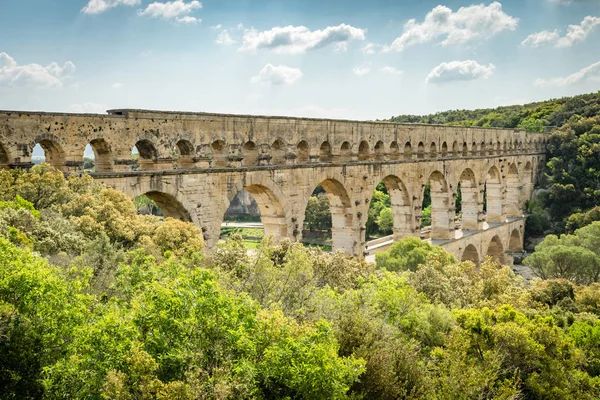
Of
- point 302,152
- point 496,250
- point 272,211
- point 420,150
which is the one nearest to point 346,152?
point 302,152

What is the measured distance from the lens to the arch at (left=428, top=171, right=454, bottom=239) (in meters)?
33.6

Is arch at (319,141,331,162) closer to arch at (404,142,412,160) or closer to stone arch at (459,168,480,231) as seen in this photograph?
arch at (404,142,412,160)

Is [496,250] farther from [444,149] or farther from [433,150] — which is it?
[433,150]

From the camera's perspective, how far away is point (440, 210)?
33.9 metres

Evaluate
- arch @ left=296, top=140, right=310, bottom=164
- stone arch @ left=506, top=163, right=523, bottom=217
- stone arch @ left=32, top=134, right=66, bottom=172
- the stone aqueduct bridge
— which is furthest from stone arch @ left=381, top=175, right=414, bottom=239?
stone arch @ left=506, top=163, right=523, bottom=217

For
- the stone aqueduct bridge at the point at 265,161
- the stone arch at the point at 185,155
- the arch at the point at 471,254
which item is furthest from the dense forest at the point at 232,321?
the arch at the point at 471,254

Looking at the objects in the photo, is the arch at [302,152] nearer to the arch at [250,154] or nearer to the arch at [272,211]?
the arch at [272,211]

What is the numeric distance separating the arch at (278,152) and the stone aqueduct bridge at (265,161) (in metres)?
0.04

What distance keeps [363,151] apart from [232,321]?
20197mm

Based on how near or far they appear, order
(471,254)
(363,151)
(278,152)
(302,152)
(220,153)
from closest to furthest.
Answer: (220,153)
(278,152)
(302,152)
(363,151)
(471,254)

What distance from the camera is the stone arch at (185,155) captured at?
18.2 metres

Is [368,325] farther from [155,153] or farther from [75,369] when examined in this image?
[155,153]

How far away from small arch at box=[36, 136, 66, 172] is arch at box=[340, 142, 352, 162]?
12570 millimetres

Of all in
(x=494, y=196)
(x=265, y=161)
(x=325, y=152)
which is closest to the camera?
(x=265, y=161)
